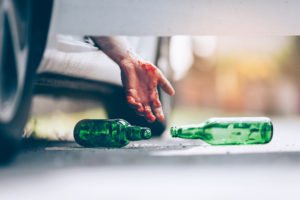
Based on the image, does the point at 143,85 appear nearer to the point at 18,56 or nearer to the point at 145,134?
the point at 145,134

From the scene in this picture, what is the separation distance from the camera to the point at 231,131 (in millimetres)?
1633

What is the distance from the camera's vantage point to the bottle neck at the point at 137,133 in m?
1.54

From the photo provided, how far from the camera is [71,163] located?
148cm

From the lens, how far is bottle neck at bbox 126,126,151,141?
1.54 meters

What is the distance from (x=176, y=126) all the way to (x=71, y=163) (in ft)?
0.94

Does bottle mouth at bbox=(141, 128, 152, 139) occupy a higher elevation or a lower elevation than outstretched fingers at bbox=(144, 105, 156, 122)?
lower

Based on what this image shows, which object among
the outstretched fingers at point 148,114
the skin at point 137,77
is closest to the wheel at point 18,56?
the skin at point 137,77

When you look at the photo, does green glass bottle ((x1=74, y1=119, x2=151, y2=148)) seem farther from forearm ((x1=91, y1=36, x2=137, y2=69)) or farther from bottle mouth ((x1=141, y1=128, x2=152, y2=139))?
forearm ((x1=91, y1=36, x2=137, y2=69))

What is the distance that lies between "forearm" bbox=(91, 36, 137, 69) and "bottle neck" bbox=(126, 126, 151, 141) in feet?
0.51

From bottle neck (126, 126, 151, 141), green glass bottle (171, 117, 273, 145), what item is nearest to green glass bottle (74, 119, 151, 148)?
bottle neck (126, 126, 151, 141)

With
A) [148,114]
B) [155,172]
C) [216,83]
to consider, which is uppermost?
[216,83]

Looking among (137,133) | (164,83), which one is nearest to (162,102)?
(164,83)

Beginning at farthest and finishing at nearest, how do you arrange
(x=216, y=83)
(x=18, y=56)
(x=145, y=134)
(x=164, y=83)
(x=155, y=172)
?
1. (x=216, y=83)
2. (x=164, y=83)
3. (x=145, y=134)
4. (x=155, y=172)
5. (x=18, y=56)

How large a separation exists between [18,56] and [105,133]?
39 centimetres
